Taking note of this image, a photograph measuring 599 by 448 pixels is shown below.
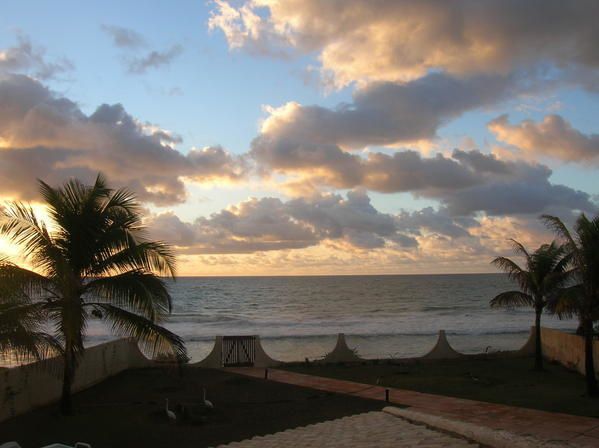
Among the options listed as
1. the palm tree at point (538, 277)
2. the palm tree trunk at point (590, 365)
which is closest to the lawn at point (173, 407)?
the palm tree trunk at point (590, 365)

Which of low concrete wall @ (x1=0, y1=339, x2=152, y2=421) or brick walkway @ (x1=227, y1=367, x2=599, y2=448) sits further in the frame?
low concrete wall @ (x1=0, y1=339, x2=152, y2=421)

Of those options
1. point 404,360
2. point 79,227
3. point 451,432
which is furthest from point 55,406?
point 404,360

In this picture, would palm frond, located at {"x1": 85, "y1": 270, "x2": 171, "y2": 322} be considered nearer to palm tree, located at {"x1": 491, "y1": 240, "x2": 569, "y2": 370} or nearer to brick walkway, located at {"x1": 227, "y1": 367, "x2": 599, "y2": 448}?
brick walkway, located at {"x1": 227, "y1": 367, "x2": 599, "y2": 448}

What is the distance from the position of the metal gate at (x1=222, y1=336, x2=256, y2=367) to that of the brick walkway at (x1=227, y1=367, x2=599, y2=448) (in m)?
3.09

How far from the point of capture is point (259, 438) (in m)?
11.1

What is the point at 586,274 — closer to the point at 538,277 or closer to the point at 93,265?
the point at 538,277

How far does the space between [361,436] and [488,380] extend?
8.49 metres

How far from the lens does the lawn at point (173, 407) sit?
11445 millimetres

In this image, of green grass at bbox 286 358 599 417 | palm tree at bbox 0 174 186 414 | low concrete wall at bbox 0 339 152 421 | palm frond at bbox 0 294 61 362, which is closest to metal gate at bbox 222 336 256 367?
green grass at bbox 286 358 599 417

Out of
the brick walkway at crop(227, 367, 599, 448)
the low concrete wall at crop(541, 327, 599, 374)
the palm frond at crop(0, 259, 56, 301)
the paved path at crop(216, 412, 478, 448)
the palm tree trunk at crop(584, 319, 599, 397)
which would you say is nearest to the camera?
the paved path at crop(216, 412, 478, 448)

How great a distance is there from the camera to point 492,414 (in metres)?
12.4

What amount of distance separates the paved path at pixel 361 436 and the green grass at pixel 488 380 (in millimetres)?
4207

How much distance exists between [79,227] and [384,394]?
9.72 m

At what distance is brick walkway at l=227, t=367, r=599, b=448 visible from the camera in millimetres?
10297
